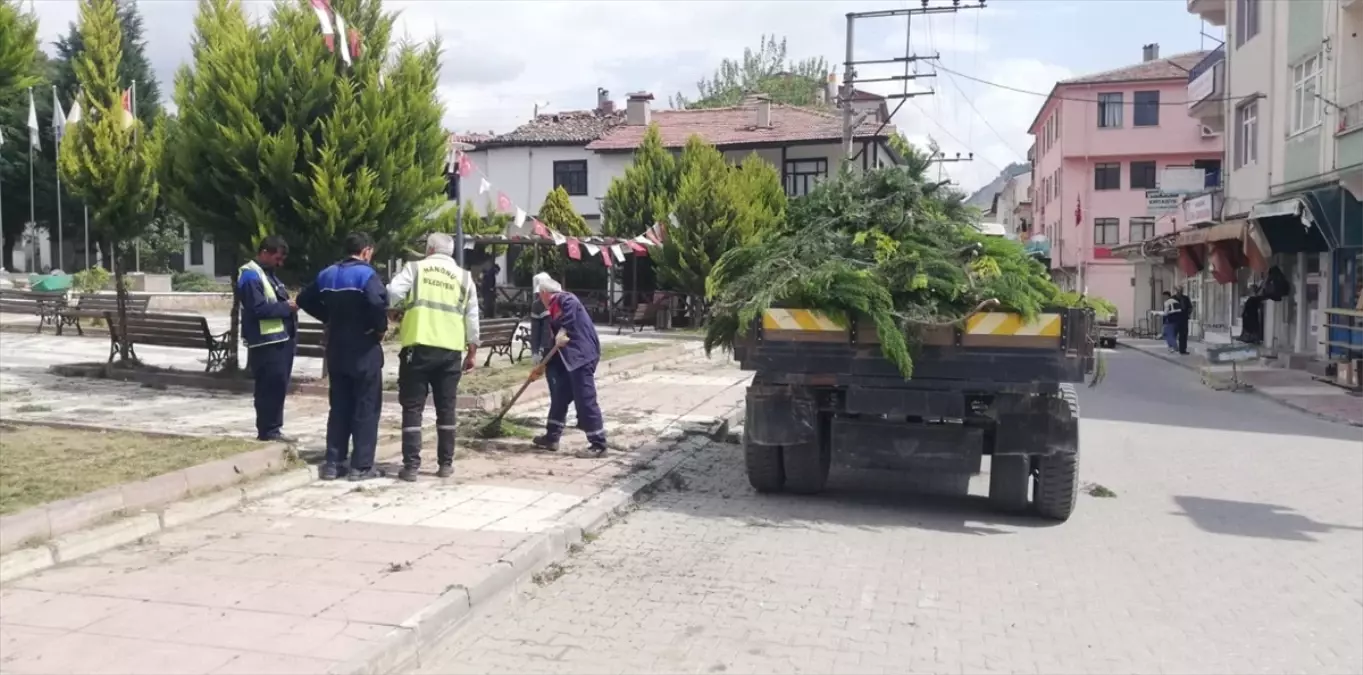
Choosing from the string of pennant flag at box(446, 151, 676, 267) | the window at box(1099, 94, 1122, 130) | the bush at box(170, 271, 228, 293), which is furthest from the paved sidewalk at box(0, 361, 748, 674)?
the window at box(1099, 94, 1122, 130)

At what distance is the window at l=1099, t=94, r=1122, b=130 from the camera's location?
50.0m

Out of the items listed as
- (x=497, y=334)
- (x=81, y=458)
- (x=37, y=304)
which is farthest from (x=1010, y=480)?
(x=37, y=304)

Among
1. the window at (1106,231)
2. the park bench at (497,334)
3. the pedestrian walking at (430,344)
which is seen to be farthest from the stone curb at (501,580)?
the window at (1106,231)

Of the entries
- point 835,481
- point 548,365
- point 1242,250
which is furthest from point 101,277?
point 1242,250

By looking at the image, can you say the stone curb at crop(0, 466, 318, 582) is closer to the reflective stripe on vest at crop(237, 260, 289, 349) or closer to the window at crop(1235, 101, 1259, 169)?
the reflective stripe on vest at crop(237, 260, 289, 349)

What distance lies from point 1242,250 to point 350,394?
22.6 meters

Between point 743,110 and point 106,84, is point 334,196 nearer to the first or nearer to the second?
point 106,84

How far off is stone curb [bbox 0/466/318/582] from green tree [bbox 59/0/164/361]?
23.2 feet

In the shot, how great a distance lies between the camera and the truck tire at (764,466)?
786cm

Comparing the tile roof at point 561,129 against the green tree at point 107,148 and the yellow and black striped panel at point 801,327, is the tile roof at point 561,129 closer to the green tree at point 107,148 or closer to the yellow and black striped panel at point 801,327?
the green tree at point 107,148

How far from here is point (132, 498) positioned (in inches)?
247

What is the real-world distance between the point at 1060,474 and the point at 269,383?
584 centimetres

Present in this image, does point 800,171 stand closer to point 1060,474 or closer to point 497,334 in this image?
point 497,334

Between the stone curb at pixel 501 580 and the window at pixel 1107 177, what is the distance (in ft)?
157
